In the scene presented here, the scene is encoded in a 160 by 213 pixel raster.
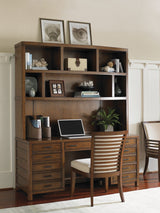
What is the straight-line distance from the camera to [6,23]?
4938mm

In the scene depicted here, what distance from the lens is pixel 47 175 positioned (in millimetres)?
4516

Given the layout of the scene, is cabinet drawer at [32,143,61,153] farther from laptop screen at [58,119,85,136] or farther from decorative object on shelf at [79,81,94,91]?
Result: decorative object on shelf at [79,81,94,91]

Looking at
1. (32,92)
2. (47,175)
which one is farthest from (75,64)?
(47,175)

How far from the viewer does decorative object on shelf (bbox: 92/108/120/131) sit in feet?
17.3

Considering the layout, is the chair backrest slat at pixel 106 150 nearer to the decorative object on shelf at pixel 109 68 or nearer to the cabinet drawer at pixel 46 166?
the cabinet drawer at pixel 46 166

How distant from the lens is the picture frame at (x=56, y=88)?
4926mm

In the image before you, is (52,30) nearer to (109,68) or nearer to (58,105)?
(109,68)

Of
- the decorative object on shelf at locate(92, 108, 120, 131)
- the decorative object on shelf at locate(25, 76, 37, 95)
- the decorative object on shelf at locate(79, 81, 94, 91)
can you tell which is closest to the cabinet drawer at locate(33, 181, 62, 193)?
the decorative object on shelf at locate(92, 108, 120, 131)

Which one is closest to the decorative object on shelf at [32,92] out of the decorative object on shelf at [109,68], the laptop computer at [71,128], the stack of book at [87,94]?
the laptop computer at [71,128]

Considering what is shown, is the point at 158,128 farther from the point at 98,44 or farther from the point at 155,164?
the point at 98,44

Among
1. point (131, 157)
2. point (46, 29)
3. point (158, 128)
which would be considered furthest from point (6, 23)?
point (158, 128)

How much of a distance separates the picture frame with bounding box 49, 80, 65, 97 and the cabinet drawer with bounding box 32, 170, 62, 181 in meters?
1.12

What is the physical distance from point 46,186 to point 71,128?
3.26 feet

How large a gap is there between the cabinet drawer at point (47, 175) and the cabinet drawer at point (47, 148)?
0.30 m
